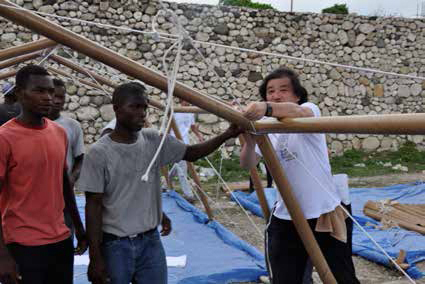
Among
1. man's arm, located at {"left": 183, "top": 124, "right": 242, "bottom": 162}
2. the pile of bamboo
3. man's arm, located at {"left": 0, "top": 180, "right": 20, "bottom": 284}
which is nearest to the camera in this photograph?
man's arm, located at {"left": 0, "top": 180, "right": 20, "bottom": 284}

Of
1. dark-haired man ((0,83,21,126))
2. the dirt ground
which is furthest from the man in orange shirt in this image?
the dirt ground

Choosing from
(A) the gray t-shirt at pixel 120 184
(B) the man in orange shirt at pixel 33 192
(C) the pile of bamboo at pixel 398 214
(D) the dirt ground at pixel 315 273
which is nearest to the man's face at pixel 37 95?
(B) the man in orange shirt at pixel 33 192

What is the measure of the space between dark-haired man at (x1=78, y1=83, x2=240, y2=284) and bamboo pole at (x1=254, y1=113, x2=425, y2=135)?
31 cm

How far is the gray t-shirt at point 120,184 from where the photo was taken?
7.25ft

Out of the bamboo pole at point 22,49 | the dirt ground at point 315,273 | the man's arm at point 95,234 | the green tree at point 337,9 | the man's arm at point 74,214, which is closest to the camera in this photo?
the man's arm at point 95,234

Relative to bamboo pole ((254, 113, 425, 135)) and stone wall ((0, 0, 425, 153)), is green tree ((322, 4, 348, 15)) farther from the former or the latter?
bamboo pole ((254, 113, 425, 135))

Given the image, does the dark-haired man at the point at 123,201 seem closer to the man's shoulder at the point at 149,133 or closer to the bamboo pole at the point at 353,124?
the man's shoulder at the point at 149,133

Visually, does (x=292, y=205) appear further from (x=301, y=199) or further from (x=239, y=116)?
(x=239, y=116)

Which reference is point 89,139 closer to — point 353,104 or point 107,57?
point 353,104

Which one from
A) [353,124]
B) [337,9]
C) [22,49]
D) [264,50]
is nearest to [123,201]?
[353,124]

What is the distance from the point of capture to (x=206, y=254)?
175 inches

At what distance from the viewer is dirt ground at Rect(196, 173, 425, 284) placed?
162 inches

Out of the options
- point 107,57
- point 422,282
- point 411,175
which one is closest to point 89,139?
point 411,175

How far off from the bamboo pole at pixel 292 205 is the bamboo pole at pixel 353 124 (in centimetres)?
14
